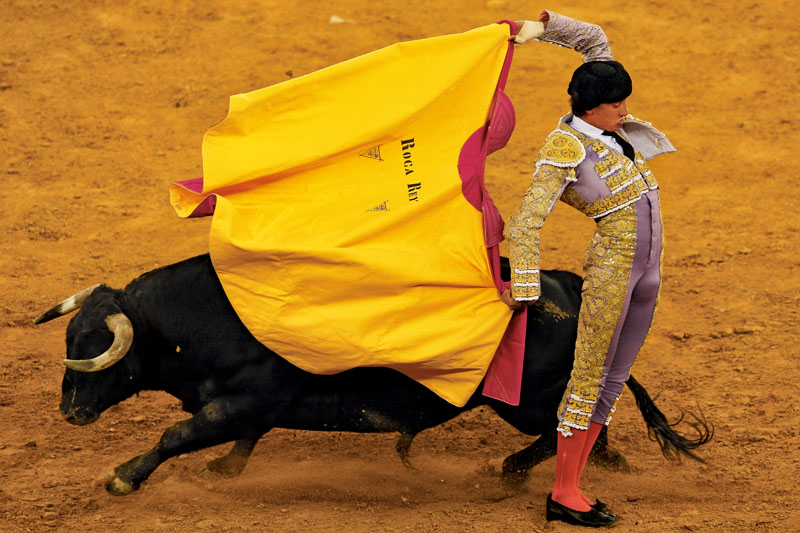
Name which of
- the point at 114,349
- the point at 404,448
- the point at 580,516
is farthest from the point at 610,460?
the point at 114,349

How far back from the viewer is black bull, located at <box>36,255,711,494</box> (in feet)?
16.4

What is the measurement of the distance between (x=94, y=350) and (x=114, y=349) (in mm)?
148

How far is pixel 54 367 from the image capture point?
6.67 metres

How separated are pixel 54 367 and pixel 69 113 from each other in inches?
179

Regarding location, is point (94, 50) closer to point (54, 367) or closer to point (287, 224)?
point (54, 367)

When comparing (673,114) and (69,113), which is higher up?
(673,114)

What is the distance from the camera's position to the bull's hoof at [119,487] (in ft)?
16.7

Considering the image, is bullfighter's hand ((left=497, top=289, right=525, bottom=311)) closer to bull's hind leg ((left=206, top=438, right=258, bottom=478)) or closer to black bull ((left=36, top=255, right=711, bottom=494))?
black bull ((left=36, top=255, right=711, bottom=494))

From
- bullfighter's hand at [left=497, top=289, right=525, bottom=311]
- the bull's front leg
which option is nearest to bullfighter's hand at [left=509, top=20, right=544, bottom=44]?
bullfighter's hand at [left=497, top=289, right=525, bottom=311]

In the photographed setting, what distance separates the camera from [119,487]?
16.7 feet

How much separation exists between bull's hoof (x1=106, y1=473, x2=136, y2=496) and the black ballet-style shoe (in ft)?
6.56

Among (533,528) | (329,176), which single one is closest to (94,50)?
(329,176)

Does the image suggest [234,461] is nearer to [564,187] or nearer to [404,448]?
[404,448]

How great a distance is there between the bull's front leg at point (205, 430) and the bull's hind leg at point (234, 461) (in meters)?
0.29
